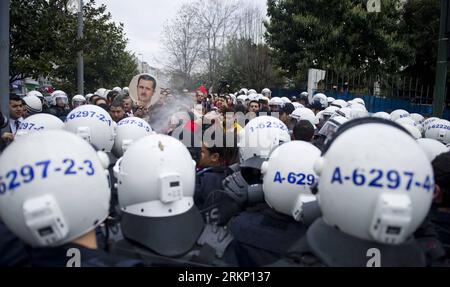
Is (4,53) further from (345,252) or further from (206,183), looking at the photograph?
(345,252)

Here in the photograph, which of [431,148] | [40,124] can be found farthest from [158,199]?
[431,148]

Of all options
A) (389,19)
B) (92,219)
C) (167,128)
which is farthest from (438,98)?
(389,19)

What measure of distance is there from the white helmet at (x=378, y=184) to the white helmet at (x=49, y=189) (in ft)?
4.00

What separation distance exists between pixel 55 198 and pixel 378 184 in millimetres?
1515

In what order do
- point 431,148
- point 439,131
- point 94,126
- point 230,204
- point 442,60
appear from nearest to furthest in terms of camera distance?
1. point 230,204
2. point 94,126
3. point 431,148
4. point 439,131
5. point 442,60

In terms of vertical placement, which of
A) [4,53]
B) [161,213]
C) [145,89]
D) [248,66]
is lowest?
[161,213]

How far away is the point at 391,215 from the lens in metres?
1.80

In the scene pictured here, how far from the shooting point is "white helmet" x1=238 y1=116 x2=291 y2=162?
153 inches

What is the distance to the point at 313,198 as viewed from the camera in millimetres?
2592

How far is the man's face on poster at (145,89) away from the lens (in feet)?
20.5

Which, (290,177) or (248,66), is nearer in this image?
(290,177)

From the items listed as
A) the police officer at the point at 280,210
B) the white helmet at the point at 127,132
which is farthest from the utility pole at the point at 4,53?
the police officer at the point at 280,210

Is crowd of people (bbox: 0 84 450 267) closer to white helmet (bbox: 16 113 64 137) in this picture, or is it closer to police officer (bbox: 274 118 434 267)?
police officer (bbox: 274 118 434 267)
